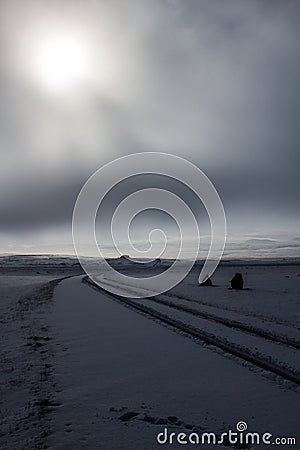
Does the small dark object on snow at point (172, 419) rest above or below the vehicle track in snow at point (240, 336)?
below

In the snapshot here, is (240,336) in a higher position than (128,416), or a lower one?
higher

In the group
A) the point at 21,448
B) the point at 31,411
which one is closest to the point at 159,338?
the point at 31,411

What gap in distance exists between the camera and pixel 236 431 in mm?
6238

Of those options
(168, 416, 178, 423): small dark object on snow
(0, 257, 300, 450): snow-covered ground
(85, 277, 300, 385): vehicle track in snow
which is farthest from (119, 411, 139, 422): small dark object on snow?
(85, 277, 300, 385): vehicle track in snow

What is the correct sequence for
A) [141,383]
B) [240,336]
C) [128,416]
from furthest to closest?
[240,336] → [141,383] → [128,416]

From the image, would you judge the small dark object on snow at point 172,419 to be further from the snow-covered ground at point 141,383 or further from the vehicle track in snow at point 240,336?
the vehicle track in snow at point 240,336

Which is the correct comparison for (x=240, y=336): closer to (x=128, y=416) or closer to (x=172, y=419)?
(x=172, y=419)

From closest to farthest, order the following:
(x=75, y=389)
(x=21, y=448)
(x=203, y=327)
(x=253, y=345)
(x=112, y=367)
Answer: (x=21, y=448) → (x=75, y=389) → (x=112, y=367) → (x=253, y=345) → (x=203, y=327)

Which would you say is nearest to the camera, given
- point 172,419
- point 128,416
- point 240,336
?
point 172,419

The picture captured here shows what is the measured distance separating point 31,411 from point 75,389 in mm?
1397

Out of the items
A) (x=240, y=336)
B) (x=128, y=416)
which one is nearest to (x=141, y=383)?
(x=128, y=416)

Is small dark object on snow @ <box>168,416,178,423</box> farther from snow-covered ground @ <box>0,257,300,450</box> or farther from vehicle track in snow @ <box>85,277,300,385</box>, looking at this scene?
vehicle track in snow @ <box>85,277,300,385</box>

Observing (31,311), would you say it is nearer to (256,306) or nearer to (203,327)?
(203,327)

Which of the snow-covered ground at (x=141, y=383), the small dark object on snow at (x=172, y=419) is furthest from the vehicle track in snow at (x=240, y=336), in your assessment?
the small dark object on snow at (x=172, y=419)
